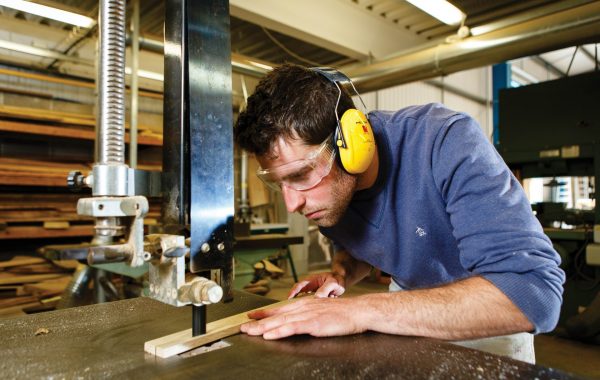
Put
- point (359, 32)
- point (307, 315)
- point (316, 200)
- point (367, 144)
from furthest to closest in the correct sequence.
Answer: point (359, 32) < point (316, 200) < point (367, 144) < point (307, 315)

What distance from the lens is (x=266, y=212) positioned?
6.11 meters

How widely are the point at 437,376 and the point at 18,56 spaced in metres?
5.64

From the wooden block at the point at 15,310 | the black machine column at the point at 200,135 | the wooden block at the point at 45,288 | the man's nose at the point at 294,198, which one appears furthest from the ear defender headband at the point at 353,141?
the wooden block at the point at 15,310


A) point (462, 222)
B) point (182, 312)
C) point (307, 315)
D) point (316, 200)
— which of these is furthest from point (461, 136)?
point (182, 312)

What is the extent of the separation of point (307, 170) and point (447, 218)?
1.35 feet

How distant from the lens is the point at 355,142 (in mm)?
1056

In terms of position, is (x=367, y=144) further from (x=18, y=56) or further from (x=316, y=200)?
(x=18, y=56)

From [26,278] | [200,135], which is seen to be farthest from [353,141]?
[26,278]

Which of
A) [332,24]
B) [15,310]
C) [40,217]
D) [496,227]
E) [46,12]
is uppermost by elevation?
[332,24]

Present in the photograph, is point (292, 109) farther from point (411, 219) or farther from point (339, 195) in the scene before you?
point (411, 219)

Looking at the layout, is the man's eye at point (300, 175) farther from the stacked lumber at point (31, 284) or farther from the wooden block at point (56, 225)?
the wooden block at point (56, 225)

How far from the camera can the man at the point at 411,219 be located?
87 cm

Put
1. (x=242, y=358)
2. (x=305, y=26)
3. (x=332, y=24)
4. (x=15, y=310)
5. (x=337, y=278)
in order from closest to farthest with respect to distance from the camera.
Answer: (x=242, y=358) < (x=337, y=278) < (x=15, y=310) < (x=305, y=26) < (x=332, y=24)

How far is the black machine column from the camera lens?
2.66 ft
